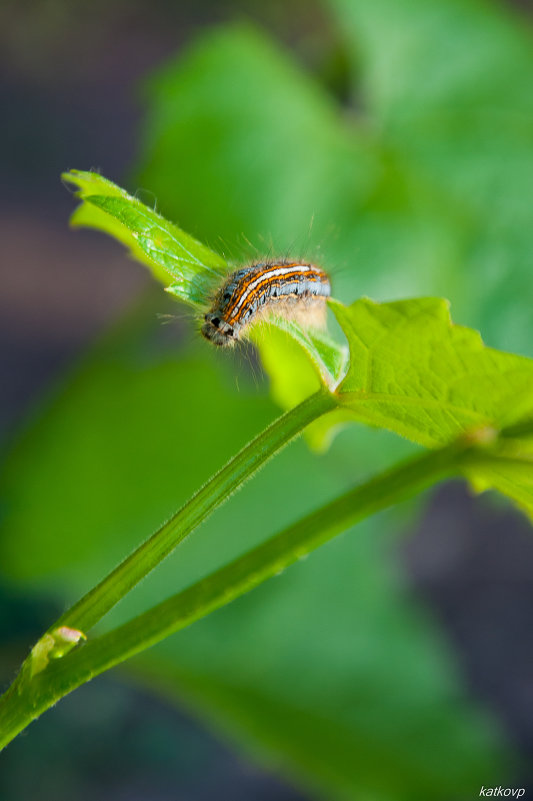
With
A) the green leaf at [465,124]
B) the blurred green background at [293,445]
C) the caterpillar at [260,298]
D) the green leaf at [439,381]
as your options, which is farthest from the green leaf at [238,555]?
the green leaf at [439,381]

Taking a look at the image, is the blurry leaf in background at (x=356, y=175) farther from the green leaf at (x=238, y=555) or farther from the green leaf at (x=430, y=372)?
the green leaf at (x=430, y=372)

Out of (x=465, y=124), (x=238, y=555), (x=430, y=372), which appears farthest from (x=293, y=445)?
(x=430, y=372)

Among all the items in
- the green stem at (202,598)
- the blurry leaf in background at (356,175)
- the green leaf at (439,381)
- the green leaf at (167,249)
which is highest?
the blurry leaf in background at (356,175)

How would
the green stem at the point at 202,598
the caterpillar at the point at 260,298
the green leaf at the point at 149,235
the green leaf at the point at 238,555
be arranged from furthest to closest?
the green leaf at the point at 238,555 → the caterpillar at the point at 260,298 → the green leaf at the point at 149,235 → the green stem at the point at 202,598

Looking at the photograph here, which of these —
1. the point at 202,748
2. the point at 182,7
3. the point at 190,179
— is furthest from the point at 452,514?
the point at 182,7

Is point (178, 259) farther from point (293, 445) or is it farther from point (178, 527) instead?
point (293, 445)

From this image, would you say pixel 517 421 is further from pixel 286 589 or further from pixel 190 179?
pixel 286 589

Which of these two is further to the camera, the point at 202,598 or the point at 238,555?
the point at 238,555
